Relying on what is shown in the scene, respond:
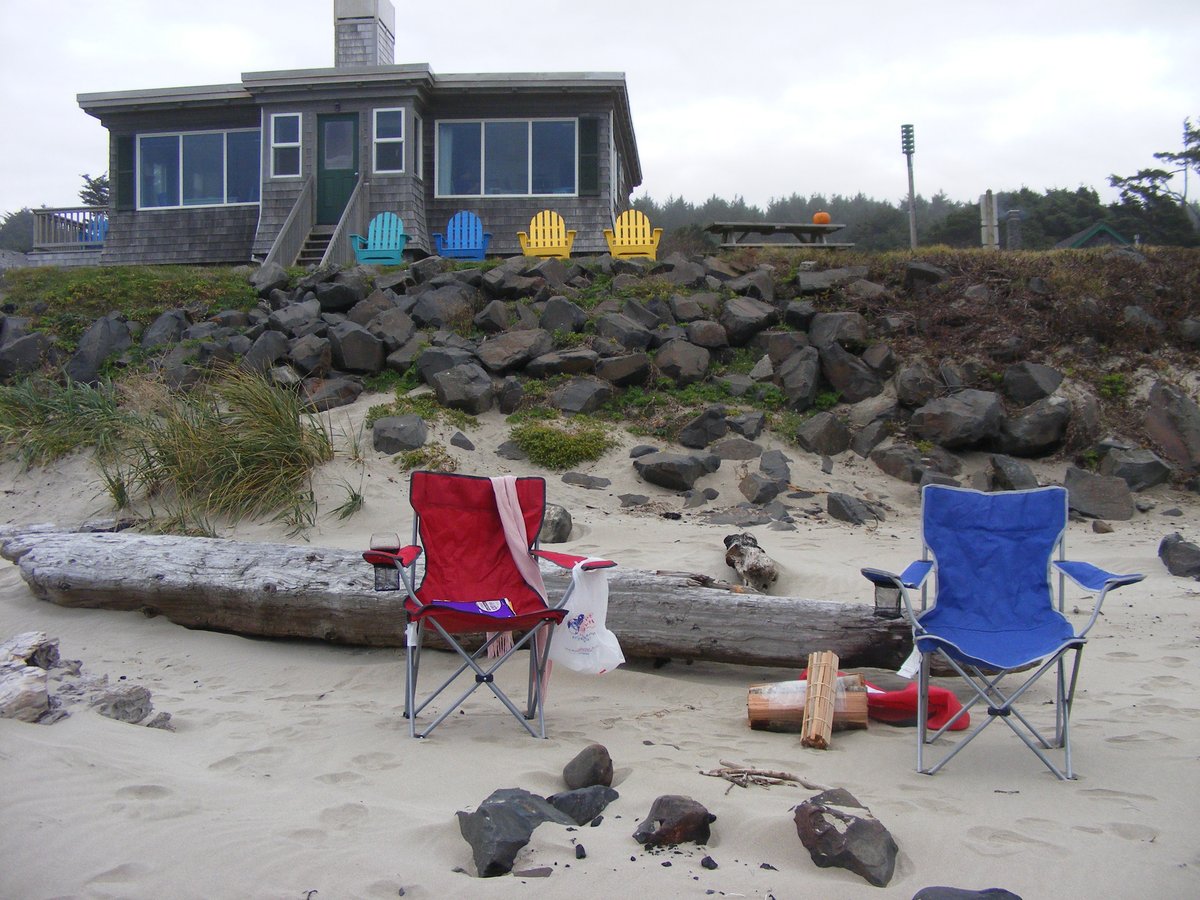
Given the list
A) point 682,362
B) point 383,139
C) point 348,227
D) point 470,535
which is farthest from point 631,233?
point 470,535

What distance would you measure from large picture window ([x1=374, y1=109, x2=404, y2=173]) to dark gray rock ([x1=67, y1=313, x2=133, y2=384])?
580 cm

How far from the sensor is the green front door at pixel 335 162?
1623 centimetres

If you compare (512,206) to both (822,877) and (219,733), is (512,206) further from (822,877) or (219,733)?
(822,877)

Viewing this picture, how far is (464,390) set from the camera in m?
9.32

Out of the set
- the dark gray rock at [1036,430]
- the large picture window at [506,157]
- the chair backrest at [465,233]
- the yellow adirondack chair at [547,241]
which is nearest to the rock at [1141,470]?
the dark gray rock at [1036,430]

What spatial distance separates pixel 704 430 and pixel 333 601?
4805mm

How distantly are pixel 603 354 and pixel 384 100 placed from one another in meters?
8.42

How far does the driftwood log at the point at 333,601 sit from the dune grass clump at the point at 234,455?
1.60 metres

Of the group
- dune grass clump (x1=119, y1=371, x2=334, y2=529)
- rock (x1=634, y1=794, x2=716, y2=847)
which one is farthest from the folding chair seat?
dune grass clump (x1=119, y1=371, x2=334, y2=529)

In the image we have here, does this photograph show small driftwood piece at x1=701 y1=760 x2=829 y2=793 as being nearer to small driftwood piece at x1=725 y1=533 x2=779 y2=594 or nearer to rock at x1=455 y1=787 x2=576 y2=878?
rock at x1=455 y1=787 x2=576 y2=878

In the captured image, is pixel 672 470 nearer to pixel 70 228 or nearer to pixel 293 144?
pixel 293 144

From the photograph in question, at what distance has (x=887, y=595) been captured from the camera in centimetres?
371

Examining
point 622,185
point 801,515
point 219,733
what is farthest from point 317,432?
point 622,185

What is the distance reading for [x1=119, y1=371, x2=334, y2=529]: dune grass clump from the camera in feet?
23.9
